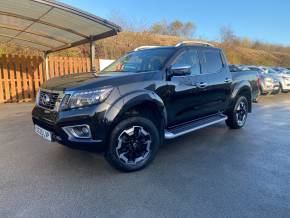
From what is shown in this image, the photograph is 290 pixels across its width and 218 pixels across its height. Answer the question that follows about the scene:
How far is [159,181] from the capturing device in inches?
130

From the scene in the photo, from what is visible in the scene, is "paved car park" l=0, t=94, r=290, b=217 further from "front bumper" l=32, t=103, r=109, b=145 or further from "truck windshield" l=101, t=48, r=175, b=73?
"truck windshield" l=101, t=48, r=175, b=73

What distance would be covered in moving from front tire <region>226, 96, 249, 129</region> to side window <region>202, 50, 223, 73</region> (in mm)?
1139

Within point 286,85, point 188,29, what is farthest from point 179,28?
point 286,85

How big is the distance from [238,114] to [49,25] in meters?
6.00

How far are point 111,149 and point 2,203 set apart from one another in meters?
1.37

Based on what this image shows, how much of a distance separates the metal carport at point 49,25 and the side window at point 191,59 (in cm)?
293

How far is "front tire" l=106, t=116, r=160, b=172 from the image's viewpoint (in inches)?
132

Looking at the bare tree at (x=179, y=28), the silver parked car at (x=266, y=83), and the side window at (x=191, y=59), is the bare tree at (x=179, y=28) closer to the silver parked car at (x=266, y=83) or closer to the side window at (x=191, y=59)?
the silver parked car at (x=266, y=83)

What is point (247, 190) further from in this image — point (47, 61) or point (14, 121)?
point (47, 61)

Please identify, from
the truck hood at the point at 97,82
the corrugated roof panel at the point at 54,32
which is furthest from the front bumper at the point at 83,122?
the corrugated roof panel at the point at 54,32

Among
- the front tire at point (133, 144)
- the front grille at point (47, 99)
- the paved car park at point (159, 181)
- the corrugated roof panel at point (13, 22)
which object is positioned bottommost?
the paved car park at point (159, 181)

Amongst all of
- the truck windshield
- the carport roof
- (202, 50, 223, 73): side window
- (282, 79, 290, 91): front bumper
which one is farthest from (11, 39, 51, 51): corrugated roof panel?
(282, 79, 290, 91): front bumper

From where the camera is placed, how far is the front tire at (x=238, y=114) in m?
5.87

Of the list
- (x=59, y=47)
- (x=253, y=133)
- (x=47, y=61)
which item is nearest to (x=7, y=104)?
(x=47, y=61)
